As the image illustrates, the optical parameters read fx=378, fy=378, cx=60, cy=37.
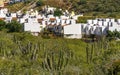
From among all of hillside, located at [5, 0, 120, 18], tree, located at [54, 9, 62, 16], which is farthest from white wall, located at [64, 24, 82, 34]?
tree, located at [54, 9, 62, 16]

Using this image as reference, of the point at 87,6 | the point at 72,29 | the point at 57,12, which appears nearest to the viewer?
the point at 72,29

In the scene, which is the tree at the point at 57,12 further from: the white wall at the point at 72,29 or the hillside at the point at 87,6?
the white wall at the point at 72,29

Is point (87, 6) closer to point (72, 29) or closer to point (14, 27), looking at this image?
point (72, 29)

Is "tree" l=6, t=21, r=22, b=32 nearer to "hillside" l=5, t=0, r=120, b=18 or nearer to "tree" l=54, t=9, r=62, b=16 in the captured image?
"tree" l=54, t=9, r=62, b=16

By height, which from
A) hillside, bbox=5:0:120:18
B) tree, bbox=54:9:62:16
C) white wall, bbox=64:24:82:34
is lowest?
white wall, bbox=64:24:82:34

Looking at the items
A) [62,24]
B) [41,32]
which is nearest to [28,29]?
[41,32]

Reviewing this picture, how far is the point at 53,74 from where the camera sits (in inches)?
789

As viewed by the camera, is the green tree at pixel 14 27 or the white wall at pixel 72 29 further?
the green tree at pixel 14 27

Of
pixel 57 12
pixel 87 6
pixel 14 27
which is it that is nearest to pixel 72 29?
pixel 14 27

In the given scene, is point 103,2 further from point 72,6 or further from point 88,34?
point 88,34

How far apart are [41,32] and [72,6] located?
27.4 m

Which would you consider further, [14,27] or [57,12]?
[57,12]

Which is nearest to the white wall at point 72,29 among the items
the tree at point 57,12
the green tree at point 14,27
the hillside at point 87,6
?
the green tree at point 14,27

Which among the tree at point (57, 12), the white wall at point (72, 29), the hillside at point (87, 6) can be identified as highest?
the hillside at point (87, 6)
